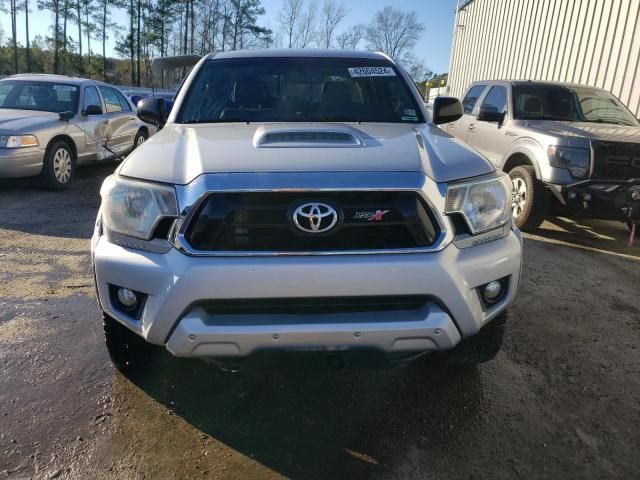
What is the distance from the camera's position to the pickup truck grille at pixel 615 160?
5.12m

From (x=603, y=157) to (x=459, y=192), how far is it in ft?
12.6

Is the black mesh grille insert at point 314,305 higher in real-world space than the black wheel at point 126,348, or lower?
higher

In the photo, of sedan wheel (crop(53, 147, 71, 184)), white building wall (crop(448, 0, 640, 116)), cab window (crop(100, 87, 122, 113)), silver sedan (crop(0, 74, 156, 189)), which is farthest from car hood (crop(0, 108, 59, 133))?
white building wall (crop(448, 0, 640, 116))

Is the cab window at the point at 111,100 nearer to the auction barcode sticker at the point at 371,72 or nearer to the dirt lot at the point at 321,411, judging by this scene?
the dirt lot at the point at 321,411

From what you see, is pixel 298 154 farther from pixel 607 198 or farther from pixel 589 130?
pixel 589 130

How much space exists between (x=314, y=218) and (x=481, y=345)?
1147 millimetres

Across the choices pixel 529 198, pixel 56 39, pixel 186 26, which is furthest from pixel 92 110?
pixel 56 39

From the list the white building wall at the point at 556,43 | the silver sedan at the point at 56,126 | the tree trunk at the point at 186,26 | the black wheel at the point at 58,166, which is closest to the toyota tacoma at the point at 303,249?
Answer: the silver sedan at the point at 56,126

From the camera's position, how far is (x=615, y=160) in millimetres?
5148

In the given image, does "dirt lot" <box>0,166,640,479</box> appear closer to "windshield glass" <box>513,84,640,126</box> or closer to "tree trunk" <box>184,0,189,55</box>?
"windshield glass" <box>513,84,640,126</box>

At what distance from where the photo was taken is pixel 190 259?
6.34ft

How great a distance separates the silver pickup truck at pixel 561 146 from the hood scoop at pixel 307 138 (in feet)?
11.8

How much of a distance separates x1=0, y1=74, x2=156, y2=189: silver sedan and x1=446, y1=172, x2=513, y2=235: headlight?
5503 millimetres

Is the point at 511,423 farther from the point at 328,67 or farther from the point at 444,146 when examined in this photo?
the point at 328,67
